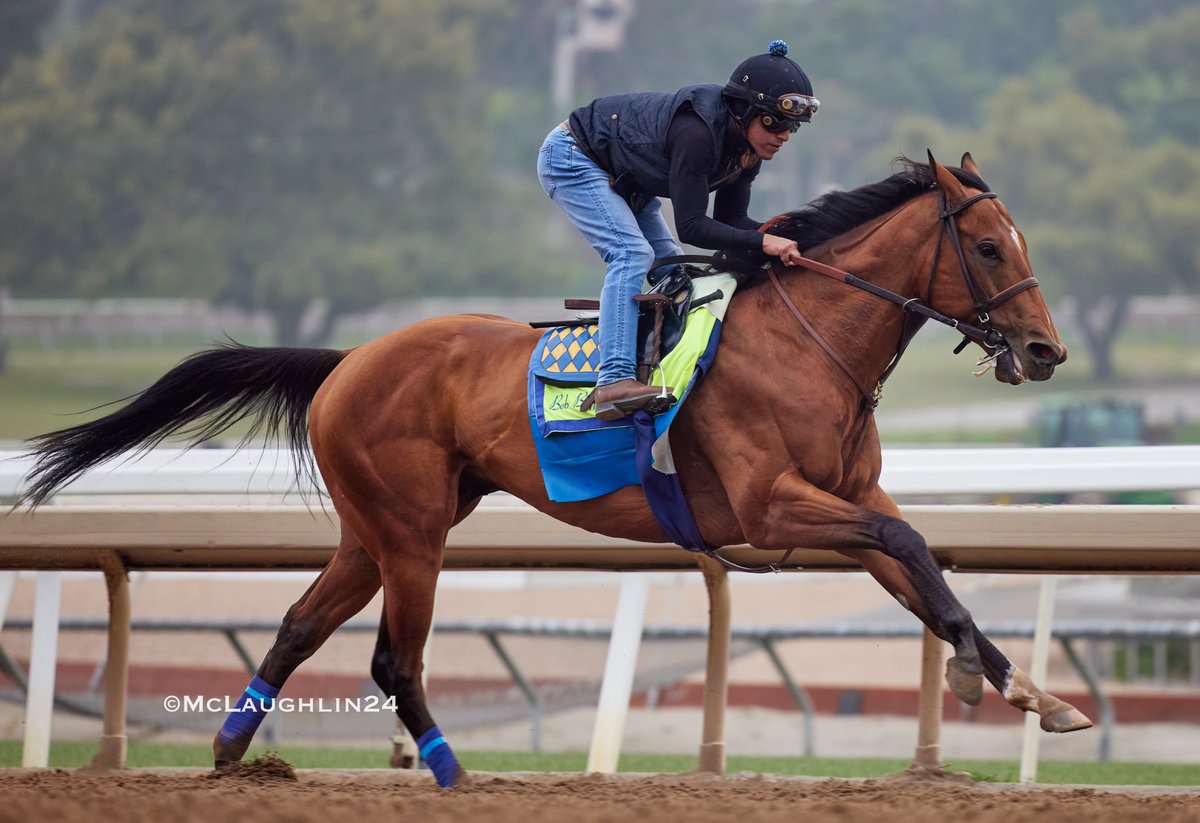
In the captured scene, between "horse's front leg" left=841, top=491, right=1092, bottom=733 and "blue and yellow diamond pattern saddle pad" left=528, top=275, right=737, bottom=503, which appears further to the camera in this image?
"blue and yellow diamond pattern saddle pad" left=528, top=275, right=737, bottom=503

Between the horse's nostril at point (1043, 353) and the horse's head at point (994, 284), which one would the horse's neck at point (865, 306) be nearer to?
the horse's head at point (994, 284)

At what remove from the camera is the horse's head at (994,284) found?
4.48 m

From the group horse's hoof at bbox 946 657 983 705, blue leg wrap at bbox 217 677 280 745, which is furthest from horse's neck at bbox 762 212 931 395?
blue leg wrap at bbox 217 677 280 745

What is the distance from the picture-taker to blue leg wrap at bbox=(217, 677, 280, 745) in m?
5.13

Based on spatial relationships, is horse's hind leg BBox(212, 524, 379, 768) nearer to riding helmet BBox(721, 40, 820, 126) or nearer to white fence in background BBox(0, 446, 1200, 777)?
white fence in background BBox(0, 446, 1200, 777)

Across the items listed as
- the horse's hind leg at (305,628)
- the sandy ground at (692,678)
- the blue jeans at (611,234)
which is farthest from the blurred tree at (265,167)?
the blue jeans at (611,234)

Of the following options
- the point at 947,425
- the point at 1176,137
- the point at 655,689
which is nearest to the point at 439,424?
the point at 655,689

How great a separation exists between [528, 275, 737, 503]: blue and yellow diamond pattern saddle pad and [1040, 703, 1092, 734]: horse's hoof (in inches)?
57.0

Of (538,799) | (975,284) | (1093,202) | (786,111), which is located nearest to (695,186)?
(786,111)

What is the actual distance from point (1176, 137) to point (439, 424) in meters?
49.0

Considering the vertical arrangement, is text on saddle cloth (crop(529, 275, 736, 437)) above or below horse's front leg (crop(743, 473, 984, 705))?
above

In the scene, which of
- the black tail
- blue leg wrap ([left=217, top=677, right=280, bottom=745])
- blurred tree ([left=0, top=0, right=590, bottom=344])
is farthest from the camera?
blurred tree ([left=0, top=0, right=590, bottom=344])

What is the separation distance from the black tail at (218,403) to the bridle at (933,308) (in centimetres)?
186

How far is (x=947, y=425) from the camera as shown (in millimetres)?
35969
